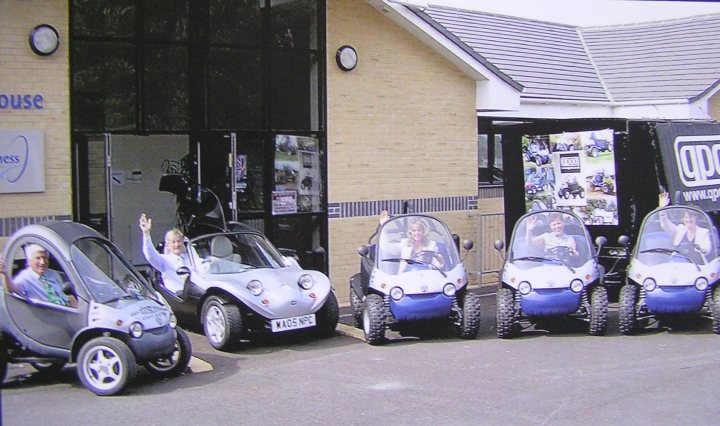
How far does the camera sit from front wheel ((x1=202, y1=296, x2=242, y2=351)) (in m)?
10.2

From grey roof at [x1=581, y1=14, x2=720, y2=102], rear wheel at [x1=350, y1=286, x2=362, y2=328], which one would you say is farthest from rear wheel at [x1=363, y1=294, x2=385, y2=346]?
grey roof at [x1=581, y1=14, x2=720, y2=102]

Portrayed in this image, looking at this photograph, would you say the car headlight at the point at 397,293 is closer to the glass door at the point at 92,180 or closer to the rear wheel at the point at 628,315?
the rear wheel at the point at 628,315

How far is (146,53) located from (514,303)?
6.12 m

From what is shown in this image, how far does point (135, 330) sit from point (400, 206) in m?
7.17

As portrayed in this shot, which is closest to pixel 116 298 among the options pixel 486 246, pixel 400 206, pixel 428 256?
pixel 428 256

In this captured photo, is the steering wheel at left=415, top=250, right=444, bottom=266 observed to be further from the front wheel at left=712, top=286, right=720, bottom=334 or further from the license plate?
the front wheel at left=712, top=286, right=720, bottom=334

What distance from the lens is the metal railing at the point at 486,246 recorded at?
15.9 metres

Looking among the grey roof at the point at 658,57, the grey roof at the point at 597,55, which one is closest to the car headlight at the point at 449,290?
the grey roof at the point at 597,55

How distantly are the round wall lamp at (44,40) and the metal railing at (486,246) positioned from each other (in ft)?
25.7

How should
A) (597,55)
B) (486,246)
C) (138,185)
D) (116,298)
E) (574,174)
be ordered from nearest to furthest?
(116,298)
(574,174)
(486,246)
(138,185)
(597,55)

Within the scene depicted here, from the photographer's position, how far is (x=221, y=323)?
10.3 m

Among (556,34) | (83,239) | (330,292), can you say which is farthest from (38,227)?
(556,34)

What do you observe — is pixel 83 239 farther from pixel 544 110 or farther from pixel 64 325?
pixel 544 110

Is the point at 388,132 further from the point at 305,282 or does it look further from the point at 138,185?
the point at 138,185
